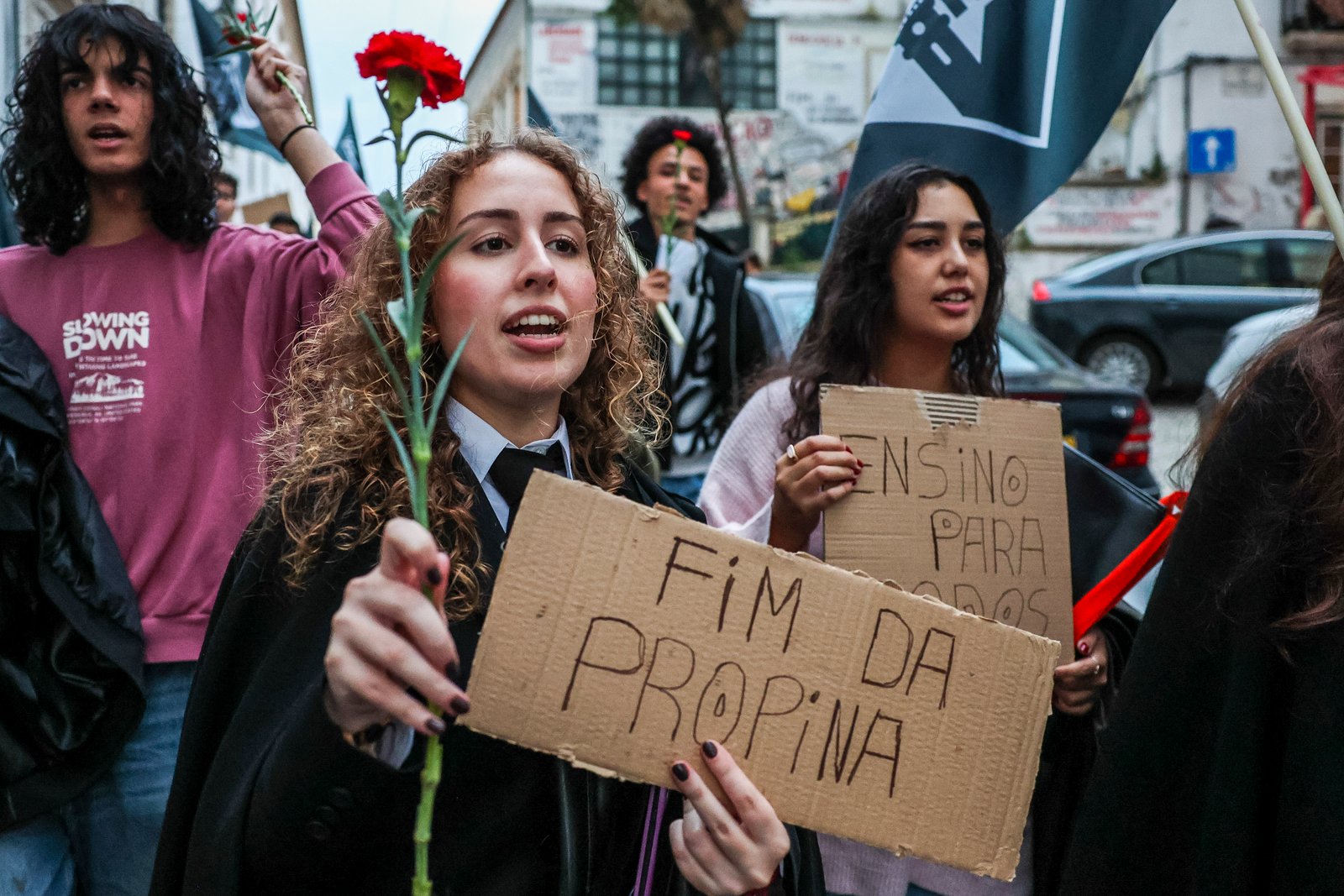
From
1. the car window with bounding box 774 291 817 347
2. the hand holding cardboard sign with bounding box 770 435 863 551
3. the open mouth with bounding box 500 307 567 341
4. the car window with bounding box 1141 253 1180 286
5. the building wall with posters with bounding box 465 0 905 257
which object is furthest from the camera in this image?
the building wall with posters with bounding box 465 0 905 257

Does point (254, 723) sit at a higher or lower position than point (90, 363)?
lower

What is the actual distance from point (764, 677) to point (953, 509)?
0.96 meters

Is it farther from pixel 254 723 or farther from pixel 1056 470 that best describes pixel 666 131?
pixel 254 723

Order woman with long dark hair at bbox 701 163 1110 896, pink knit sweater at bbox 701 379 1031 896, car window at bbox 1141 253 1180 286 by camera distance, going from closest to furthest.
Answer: pink knit sweater at bbox 701 379 1031 896 < woman with long dark hair at bbox 701 163 1110 896 < car window at bbox 1141 253 1180 286

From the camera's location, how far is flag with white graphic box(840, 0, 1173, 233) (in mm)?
3281

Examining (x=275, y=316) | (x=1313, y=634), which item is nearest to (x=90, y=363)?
(x=275, y=316)

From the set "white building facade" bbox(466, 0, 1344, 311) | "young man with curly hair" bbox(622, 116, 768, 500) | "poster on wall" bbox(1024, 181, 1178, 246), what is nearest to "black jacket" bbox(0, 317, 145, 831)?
"young man with curly hair" bbox(622, 116, 768, 500)

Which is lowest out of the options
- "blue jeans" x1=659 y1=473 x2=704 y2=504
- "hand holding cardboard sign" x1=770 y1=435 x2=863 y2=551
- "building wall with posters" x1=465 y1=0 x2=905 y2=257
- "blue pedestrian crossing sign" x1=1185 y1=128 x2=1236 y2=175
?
"blue jeans" x1=659 y1=473 x2=704 y2=504

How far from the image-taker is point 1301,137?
198 cm

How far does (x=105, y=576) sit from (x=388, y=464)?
95 centimetres

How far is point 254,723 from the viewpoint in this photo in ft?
→ 5.55

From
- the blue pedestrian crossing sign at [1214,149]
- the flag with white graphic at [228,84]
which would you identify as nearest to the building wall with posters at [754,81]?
the blue pedestrian crossing sign at [1214,149]

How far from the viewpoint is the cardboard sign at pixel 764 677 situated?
1.46 meters

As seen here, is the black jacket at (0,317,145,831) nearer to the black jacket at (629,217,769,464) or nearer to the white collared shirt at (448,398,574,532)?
the white collared shirt at (448,398,574,532)
